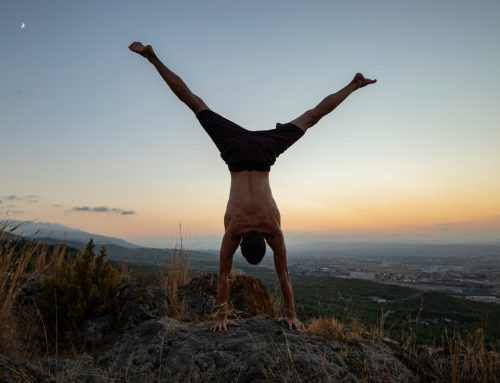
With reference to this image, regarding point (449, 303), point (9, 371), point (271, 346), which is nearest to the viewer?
point (9, 371)

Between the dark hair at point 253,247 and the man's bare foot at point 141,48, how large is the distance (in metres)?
2.94

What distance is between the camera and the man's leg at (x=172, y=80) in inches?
191

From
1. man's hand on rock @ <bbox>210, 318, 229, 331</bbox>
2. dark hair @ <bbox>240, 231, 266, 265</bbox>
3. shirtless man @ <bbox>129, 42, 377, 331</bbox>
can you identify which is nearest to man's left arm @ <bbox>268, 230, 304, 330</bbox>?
shirtless man @ <bbox>129, 42, 377, 331</bbox>

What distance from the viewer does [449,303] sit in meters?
25.6

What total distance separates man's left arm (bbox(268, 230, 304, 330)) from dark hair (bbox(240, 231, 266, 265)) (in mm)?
296

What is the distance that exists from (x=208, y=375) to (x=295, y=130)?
3.49 meters

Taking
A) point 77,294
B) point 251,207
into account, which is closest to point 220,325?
point 251,207

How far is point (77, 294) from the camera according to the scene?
5168 millimetres

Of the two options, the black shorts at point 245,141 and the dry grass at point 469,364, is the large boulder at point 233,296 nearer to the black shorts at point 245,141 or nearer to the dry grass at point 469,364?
the black shorts at point 245,141

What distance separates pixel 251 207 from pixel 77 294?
119 inches

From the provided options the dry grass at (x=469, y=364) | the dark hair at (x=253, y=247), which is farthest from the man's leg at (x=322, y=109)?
the dry grass at (x=469, y=364)

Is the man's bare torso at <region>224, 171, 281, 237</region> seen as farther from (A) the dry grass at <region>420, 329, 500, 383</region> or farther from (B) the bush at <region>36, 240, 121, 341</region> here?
(A) the dry grass at <region>420, 329, 500, 383</region>

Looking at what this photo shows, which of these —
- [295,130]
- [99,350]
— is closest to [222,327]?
[99,350]

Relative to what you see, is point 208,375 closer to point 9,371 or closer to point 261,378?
point 261,378
